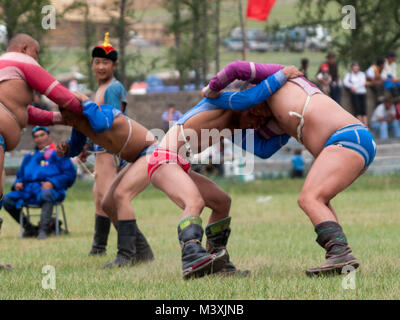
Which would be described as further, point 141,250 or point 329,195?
point 141,250

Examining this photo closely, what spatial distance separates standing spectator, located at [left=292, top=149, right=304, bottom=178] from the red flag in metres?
3.79

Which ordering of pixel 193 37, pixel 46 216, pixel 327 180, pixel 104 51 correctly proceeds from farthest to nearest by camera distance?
1. pixel 193 37
2. pixel 46 216
3. pixel 104 51
4. pixel 327 180

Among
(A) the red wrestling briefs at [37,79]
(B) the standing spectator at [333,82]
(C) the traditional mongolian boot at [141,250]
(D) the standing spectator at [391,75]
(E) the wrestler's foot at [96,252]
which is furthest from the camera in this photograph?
(D) the standing spectator at [391,75]

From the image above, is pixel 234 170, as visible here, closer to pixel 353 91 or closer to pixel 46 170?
pixel 353 91

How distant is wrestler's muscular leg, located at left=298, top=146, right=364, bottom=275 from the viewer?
604cm

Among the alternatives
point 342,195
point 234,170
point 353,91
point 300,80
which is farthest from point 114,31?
point 300,80

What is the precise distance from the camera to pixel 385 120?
70.9 feet

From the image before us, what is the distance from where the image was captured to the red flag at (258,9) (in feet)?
69.3

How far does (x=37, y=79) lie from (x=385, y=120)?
16.1 metres

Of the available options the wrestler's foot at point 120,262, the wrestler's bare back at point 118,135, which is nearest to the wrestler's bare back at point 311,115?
the wrestler's bare back at point 118,135

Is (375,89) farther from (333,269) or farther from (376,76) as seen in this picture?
(333,269)

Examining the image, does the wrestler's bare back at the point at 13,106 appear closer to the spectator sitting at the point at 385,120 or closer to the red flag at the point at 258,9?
the red flag at the point at 258,9

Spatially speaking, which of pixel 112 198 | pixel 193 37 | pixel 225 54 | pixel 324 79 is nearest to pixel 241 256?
pixel 112 198

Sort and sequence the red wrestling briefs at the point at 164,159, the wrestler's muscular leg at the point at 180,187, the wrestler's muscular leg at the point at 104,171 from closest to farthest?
1. the wrestler's muscular leg at the point at 180,187
2. the red wrestling briefs at the point at 164,159
3. the wrestler's muscular leg at the point at 104,171
